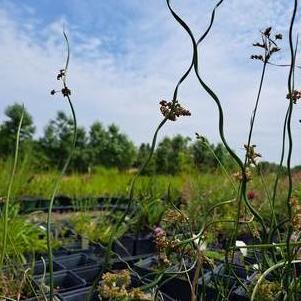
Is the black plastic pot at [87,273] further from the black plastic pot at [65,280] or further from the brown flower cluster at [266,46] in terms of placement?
the brown flower cluster at [266,46]

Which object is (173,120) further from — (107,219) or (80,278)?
(107,219)

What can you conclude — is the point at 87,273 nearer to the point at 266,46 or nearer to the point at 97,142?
the point at 266,46

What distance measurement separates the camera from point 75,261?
233 cm

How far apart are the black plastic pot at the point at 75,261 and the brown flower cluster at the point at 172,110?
5.77 feet

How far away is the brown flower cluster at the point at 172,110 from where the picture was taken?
27.0 inches

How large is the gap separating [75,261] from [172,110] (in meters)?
1.85

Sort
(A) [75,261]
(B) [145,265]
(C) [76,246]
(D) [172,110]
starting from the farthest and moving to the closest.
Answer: (C) [76,246], (A) [75,261], (B) [145,265], (D) [172,110]

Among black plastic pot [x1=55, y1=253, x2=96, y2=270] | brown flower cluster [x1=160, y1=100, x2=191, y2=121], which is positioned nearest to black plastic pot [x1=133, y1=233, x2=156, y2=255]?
black plastic pot [x1=55, y1=253, x2=96, y2=270]

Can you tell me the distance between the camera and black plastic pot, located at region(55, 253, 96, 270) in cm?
228

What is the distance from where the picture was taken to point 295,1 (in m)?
0.71

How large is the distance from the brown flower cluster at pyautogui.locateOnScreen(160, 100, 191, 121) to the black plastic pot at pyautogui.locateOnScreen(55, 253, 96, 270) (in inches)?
69.2

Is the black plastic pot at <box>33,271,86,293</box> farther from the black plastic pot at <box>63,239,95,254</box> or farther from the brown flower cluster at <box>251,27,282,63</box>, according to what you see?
the brown flower cluster at <box>251,27,282,63</box>

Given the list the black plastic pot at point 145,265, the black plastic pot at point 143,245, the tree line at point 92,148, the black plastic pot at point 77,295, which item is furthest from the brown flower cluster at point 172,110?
the tree line at point 92,148

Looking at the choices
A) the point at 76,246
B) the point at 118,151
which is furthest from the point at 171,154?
the point at 76,246
